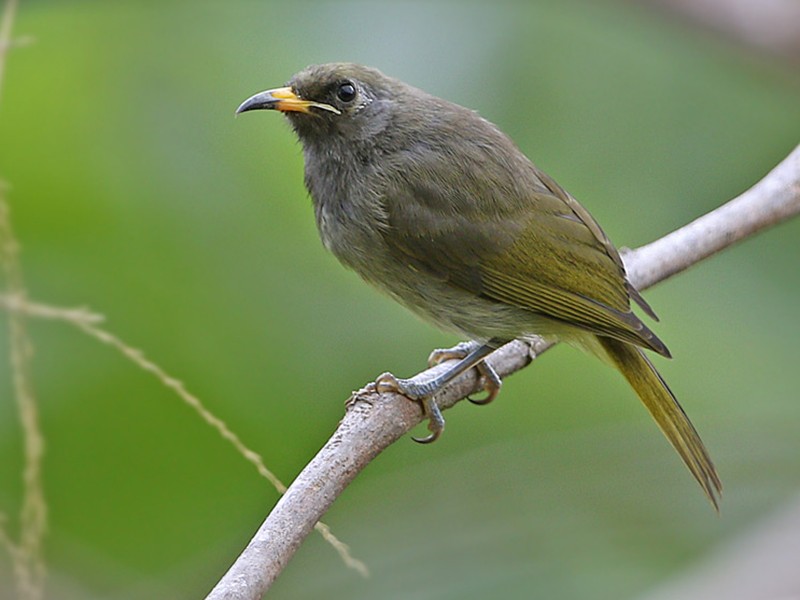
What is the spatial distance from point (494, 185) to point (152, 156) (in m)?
1.32

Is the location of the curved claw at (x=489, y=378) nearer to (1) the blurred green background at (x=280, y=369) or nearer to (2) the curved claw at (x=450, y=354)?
(2) the curved claw at (x=450, y=354)

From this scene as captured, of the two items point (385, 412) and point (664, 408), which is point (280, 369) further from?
point (664, 408)

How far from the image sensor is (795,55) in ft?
13.5

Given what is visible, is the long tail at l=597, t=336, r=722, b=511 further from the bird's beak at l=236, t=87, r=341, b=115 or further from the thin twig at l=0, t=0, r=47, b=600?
the thin twig at l=0, t=0, r=47, b=600

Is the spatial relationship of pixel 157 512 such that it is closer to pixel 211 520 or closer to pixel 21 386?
pixel 211 520

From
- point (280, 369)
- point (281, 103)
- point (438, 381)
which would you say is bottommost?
point (280, 369)

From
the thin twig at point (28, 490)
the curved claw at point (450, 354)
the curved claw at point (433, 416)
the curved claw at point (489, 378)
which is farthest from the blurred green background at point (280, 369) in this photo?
the thin twig at point (28, 490)

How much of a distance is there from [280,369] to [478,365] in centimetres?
71

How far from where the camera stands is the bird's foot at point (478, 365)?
3.41m

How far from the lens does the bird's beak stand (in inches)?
128

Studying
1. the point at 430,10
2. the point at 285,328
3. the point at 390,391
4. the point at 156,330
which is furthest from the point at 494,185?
the point at 430,10

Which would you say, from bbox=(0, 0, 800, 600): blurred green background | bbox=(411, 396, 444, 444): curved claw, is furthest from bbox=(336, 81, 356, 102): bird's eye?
bbox=(411, 396, 444, 444): curved claw

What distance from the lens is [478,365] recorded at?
3.41m

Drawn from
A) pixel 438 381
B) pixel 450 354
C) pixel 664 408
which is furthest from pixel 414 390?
pixel 664 408
